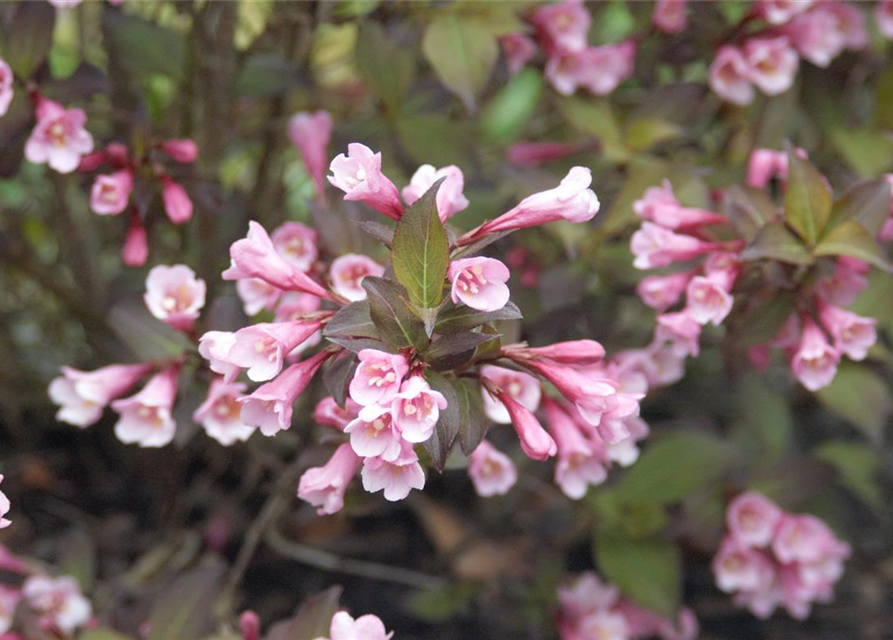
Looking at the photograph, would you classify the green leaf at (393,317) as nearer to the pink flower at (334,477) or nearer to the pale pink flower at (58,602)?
the pink flower at (334,477)

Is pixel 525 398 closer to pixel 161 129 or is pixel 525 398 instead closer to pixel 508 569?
pixel 508 569

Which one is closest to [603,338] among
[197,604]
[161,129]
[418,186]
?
[418,186]

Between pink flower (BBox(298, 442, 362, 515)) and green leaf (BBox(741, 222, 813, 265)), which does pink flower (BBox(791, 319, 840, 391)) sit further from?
pink flower (BBox(298, 442, 362, 515))

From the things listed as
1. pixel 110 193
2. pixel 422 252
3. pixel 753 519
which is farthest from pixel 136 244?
pixel 753 519

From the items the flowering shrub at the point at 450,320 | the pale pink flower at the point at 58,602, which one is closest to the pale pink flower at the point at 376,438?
the flowering shrub at the point at 450,320

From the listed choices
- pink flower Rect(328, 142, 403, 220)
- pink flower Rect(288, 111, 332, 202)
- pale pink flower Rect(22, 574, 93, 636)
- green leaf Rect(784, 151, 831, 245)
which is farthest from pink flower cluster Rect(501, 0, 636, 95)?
pale pink flower Rect(22, 574, 93, 636)


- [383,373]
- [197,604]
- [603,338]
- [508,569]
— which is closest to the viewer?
[383,373]

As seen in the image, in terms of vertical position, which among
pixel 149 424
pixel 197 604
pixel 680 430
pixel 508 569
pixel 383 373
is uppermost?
pixel 383 373
